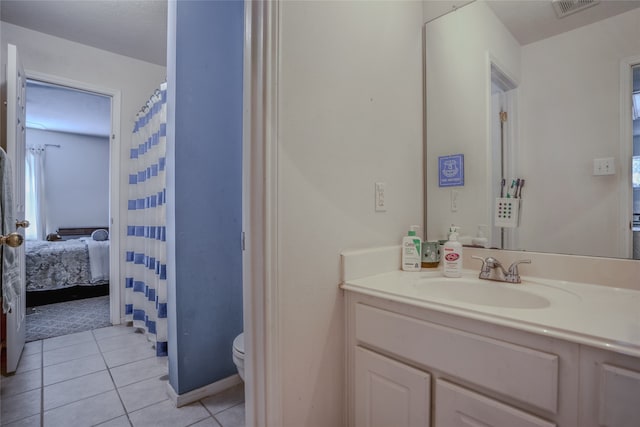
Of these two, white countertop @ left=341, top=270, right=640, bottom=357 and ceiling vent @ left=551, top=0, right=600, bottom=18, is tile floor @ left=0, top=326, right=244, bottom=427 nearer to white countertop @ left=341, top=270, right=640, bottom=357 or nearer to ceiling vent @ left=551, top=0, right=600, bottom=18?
white countertop @ left=341, top=270, right=640, bottom=357

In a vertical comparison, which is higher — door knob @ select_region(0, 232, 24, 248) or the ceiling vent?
the ceiling vent

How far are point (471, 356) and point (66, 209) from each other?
7063mm

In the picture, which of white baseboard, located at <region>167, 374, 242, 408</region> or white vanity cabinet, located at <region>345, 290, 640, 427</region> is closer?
white vanity cabinet, located at <region>345, 290, 640, 427</region>

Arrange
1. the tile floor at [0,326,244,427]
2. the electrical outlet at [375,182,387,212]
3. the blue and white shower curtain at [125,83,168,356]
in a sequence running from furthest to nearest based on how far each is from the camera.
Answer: the blue and white shower curtain at [125,83,168,356], the tile floor at [0,326,244,427], the electrical outlet at [375,182,387,212]

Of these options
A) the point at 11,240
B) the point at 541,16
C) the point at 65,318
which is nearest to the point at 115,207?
the point at 65,318

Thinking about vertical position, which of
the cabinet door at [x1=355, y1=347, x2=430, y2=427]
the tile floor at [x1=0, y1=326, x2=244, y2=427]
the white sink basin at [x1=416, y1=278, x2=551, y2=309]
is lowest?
the tile floor at [x1=0, y1=326, x2=244, y2=427]

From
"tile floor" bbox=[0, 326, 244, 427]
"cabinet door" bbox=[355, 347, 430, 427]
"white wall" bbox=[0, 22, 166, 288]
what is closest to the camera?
"cabinet door" bbox=[355, 347, 430, 427]

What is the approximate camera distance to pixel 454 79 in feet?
4.54

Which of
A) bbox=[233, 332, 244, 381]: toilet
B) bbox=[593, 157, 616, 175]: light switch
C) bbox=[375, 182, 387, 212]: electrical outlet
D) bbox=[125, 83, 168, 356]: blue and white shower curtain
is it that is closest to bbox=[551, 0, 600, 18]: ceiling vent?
bbox=[593, 157, 616, 175]: light switch

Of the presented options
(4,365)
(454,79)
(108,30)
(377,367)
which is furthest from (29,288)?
(454,79)

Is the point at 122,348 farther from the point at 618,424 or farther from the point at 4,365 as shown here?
the point at 618,424

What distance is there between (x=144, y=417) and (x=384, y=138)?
1.71 metres

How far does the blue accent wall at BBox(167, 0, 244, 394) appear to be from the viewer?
154cm

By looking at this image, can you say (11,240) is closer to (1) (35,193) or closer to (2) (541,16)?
(2) (541,16)
